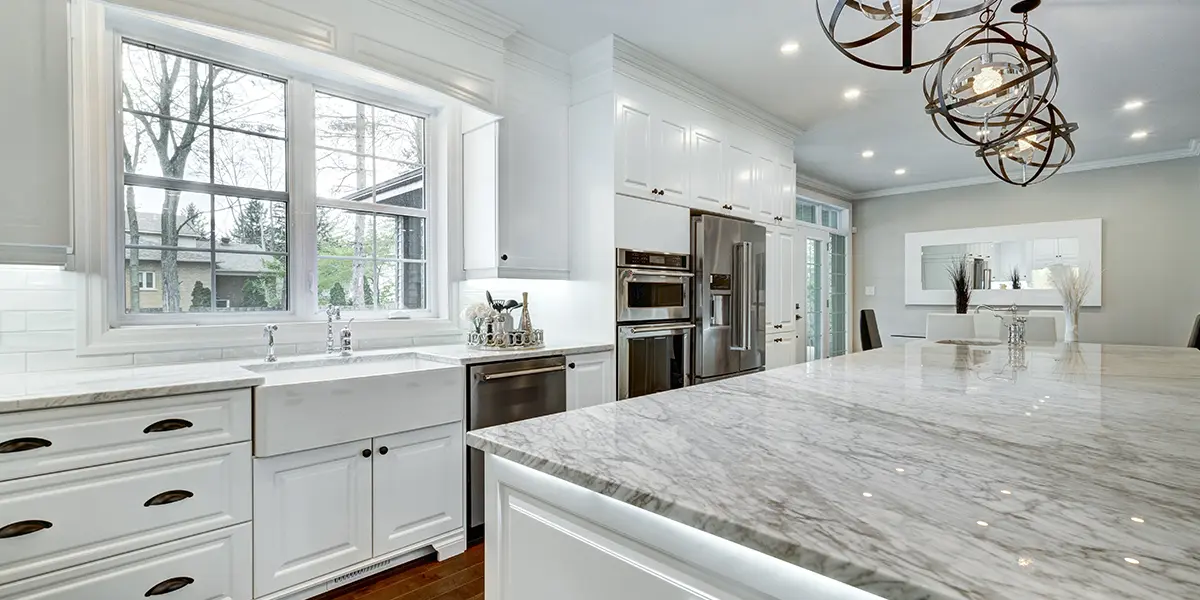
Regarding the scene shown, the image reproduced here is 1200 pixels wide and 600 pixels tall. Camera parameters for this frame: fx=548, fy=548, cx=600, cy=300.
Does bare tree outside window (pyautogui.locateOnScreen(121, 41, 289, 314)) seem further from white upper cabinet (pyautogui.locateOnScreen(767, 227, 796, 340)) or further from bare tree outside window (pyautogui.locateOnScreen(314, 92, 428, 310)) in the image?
white upper cabinet (pyautogui.locateOnScreen(767, 227, 796, 340))

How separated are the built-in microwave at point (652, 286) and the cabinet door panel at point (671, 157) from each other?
1.39 ft

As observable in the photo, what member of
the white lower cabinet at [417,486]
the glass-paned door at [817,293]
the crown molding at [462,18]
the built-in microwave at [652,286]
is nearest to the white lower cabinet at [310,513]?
the white lower cabinet at [417,486]

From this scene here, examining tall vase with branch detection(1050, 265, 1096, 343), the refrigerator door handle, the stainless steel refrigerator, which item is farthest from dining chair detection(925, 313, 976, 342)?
the refrigerator door handle

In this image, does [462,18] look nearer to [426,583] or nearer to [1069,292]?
[426,583]

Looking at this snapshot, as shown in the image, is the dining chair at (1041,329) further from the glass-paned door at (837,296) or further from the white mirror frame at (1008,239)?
the glass-paned door at (837,296)

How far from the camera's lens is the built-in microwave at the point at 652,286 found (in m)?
3.22

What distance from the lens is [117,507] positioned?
1683 mm

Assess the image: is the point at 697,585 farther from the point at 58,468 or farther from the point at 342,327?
the point at 342,327

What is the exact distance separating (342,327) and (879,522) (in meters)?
2.69

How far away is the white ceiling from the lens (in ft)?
9.22

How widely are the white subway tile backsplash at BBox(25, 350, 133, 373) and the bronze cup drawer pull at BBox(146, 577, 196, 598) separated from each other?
90 cm

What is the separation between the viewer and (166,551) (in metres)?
1.76

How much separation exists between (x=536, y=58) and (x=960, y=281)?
18.3ft

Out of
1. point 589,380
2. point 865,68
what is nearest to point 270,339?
point 589,380
